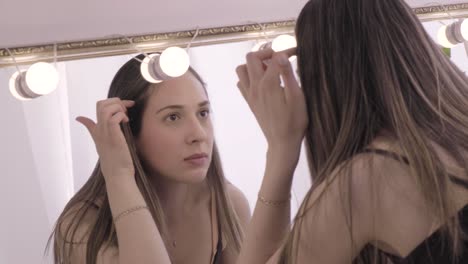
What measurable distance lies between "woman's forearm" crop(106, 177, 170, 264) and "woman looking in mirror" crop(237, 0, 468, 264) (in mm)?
131

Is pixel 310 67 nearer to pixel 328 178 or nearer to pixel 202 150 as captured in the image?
pixel 328 178

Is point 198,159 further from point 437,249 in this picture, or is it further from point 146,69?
point 437,249

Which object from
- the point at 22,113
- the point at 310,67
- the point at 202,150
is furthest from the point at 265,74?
the point at 22,113

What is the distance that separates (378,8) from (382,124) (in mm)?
110

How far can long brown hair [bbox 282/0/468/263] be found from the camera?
48 cm

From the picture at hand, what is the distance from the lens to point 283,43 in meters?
0.83

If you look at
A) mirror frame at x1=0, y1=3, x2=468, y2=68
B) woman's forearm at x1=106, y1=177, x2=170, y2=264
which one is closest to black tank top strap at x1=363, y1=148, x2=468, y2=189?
woman's forearm at x1=106, y1=177, x2=170, y2=264

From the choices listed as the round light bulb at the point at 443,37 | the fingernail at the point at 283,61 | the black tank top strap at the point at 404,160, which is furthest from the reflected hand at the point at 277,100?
the round light bulb at the point at 443,37

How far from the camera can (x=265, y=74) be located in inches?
23.0

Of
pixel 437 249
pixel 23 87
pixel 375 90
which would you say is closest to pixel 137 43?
pixel 23 87

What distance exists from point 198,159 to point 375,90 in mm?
295

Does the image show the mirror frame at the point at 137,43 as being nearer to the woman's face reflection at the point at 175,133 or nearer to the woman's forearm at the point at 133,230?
the woman's face reflection at the point at 175,133

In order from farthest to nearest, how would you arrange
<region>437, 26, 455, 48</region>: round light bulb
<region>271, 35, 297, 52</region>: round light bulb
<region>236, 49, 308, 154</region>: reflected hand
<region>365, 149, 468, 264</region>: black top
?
<region>437, 26, 455, 48</region>: round light bulb
<region>271, 35, 297, 52</region>: round light bulb
<region>236, 49, 308, 154</region>: reflected hand
<region>365, 149, 468, 264</region>: black top

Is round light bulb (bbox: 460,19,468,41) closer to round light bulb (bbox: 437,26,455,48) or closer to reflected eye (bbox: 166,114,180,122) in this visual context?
round light bulb (bbox: 437,26,455,48)
